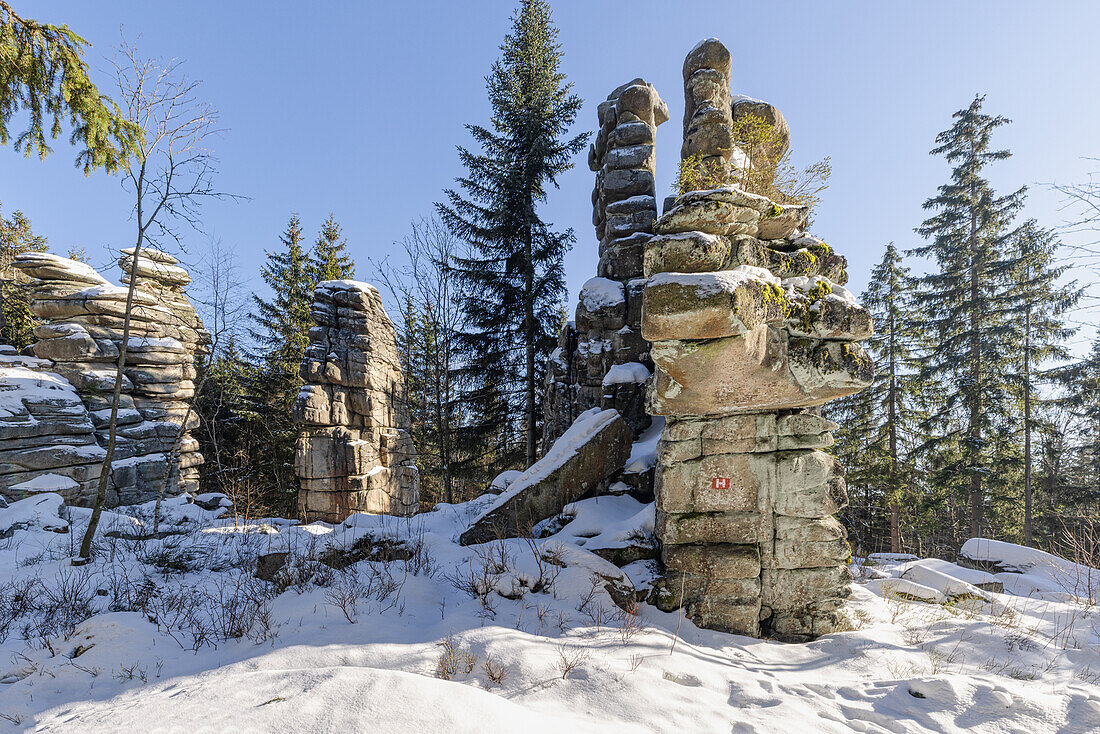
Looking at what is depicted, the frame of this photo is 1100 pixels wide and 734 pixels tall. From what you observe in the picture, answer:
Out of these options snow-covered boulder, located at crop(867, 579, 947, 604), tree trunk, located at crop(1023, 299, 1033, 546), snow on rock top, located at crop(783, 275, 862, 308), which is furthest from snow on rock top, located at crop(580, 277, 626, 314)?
tree trunk, located at crop(1023, 299, 1033, 546)

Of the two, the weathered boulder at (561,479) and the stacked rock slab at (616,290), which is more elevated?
the stacked rock slab at (616,290)

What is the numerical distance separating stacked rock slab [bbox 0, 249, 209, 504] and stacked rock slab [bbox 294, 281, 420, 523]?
301 centimetres

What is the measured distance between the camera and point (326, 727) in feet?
7.70

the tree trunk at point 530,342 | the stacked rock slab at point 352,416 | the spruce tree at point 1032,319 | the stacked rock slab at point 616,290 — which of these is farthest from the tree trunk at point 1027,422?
the stacked rock slab at point 352,416

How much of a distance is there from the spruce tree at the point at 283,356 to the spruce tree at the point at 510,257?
7.78m

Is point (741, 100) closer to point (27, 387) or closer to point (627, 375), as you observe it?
point (627, 375)

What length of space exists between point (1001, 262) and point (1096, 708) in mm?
18711

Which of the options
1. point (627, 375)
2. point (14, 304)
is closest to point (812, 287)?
point (627, 375)

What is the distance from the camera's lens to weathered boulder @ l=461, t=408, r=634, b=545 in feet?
21.0

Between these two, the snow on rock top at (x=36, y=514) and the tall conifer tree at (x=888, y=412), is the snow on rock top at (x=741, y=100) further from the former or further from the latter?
the snow on rock top at (x=36, y=514)

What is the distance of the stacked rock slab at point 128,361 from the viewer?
11.6 metres

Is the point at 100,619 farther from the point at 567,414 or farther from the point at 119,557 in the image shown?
the point at 567,414

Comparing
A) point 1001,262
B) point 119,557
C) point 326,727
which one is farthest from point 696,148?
point 1001,262

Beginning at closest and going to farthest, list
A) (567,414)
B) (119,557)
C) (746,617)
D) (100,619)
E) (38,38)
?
(100,619) → (746,617) → (119,557) → (38,38) → (567,414)
